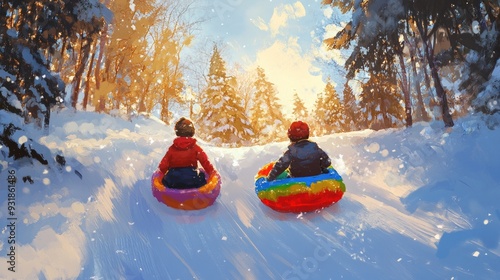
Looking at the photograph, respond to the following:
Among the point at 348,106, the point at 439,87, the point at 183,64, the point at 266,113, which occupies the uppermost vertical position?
the point at 439,87

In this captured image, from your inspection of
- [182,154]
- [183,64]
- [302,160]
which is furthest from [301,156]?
[183,64]

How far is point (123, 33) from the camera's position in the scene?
795 inches

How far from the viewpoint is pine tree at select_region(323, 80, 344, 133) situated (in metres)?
40.5

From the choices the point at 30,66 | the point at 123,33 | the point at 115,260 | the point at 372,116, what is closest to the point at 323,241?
the point at 115,260

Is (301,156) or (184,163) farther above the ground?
(301,156)

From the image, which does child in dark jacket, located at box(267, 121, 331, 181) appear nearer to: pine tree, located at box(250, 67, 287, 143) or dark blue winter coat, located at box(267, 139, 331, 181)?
dark blue winter coat, located at box(267, 139, 331, 181)

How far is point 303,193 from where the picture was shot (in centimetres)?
547

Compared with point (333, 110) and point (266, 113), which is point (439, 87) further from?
point (333, 110)

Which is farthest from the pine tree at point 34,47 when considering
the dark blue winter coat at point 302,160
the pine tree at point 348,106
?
the pine tree at point 348,106

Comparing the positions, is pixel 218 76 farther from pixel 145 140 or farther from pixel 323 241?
pixel 323 241

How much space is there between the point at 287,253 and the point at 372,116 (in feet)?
82.6

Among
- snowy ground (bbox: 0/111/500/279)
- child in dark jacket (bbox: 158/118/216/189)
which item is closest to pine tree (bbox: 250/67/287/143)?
snowy ground (bbox: 0/111/500/279)

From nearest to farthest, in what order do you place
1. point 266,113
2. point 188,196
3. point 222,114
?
point 188,196, point 222,114, point 266,113

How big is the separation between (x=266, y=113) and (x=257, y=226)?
34.4 meters
